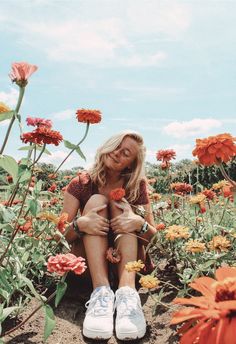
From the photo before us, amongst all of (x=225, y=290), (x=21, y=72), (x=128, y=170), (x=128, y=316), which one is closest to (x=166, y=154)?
(x=128, y=170)

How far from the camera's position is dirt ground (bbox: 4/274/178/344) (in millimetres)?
1597

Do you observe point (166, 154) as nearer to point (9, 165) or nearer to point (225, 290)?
point (9, 165)

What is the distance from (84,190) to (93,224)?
1.19ft

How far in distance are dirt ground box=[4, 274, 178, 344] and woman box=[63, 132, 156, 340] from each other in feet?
0.20

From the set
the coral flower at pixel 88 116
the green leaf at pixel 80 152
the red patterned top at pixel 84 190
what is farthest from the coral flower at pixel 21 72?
the red patterned top at pixel 84 190

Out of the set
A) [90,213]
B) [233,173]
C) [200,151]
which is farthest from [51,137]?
[233,173]

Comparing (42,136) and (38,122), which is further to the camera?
(38,122)

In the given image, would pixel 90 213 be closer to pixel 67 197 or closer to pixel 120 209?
pixel 120 209

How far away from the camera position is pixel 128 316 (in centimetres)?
162

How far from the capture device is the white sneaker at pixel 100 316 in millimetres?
1586

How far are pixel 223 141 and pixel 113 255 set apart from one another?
0.87 metres

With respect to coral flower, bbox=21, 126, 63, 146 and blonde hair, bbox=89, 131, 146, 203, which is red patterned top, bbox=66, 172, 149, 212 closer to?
blonde hair, bbox=89, 131, 146, 203

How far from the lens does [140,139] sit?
2.16 meters

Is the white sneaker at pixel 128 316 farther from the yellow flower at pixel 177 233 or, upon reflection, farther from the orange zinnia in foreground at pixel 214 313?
the orange zinnia in foreground at pixel 214 313
